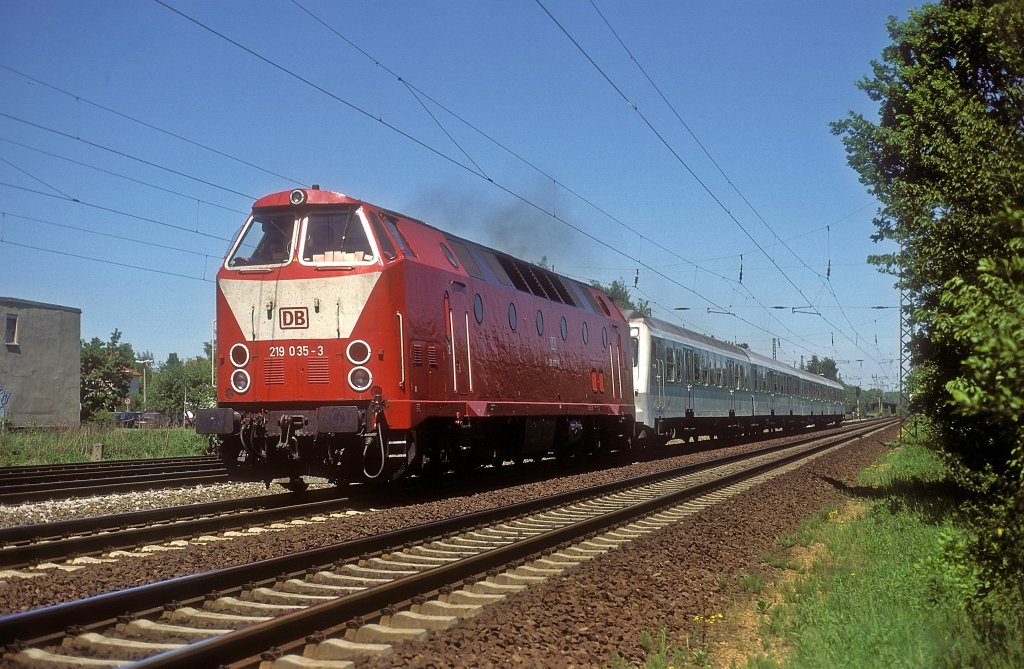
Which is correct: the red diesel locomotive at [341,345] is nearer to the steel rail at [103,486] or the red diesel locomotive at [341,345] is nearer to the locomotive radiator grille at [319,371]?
the locomotive radiator grille at [319,371]

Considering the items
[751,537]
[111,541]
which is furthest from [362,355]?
[751,537]

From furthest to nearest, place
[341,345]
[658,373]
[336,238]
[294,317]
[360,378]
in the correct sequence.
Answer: [658,373]
[336,238]
[294,317]
[341,345]
[360,378]

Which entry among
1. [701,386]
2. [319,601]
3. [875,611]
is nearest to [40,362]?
[701,386]

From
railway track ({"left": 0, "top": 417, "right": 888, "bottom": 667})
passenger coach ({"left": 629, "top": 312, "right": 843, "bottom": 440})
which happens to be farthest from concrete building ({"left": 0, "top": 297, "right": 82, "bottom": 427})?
railway track ({"left": 0, "top": 417, "right": 888, "bottom": 667})

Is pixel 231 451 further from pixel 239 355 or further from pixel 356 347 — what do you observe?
pixel 356 347

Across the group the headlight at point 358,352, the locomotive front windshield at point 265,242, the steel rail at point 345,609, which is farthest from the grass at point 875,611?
the locomotive front windshield at point 265,242

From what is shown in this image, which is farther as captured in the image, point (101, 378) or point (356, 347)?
point (101, 378)

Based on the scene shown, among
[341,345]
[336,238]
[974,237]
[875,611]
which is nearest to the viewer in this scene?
[875,611]

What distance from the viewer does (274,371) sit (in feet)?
39.5

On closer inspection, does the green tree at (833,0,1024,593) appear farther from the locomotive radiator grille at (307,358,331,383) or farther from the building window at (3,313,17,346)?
the building window at (3,313,17,346)

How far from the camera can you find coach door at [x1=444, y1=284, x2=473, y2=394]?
44.0ft

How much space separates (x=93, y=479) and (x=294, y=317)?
6329mm

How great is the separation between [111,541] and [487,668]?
535 centimetres

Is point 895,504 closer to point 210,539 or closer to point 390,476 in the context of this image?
point 390,476
